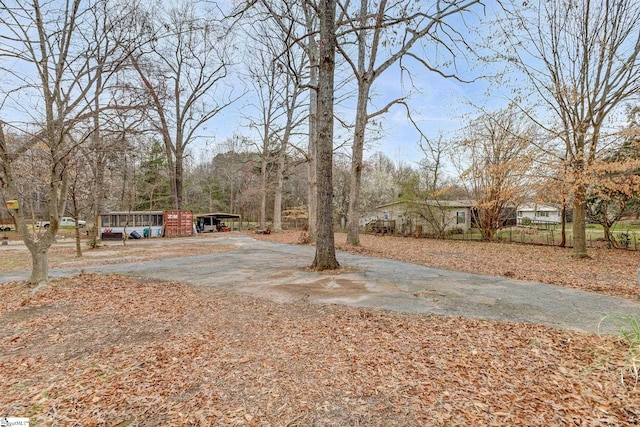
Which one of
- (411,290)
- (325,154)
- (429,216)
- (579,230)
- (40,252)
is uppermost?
(325,154)

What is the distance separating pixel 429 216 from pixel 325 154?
14159 mm

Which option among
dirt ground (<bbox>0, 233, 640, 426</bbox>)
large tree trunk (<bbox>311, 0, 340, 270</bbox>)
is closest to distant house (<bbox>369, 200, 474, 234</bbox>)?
large tree trunk (<bbox>311, 0, 340, 270</bbox>)

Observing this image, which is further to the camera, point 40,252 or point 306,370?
point 40,252

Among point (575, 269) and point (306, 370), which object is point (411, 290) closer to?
point (306, 370)

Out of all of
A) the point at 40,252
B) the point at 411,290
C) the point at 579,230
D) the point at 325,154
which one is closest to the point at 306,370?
the point at 411,290

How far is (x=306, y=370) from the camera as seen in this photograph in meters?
2.64

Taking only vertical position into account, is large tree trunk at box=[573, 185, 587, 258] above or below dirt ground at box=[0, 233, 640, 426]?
above

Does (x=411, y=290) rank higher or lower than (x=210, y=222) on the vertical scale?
lower

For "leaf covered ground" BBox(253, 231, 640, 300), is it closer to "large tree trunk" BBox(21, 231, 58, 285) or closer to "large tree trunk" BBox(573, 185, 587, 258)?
"large tree trunk" BBox(573, 185, 587, 258)

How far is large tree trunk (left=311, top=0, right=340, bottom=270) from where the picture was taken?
267 inches

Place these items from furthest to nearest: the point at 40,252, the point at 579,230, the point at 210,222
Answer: the point at 210,222
the point at 579,230
the point at 40,252

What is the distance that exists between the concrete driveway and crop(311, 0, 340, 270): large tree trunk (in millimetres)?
647

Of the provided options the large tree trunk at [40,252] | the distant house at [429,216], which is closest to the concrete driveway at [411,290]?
the large tree trunk at [40,252]

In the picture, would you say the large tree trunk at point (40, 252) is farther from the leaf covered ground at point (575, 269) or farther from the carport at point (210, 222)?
the carport at point (210, 222)
